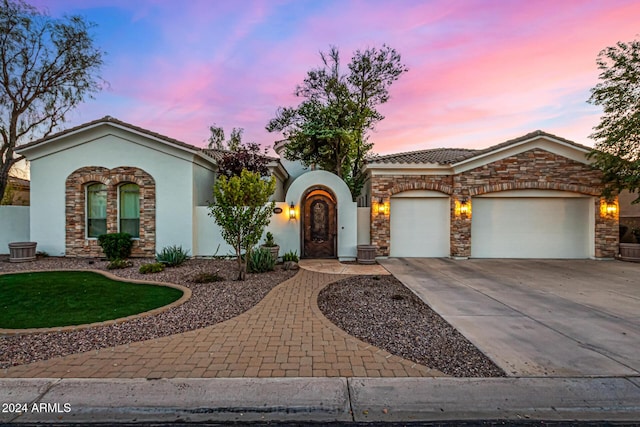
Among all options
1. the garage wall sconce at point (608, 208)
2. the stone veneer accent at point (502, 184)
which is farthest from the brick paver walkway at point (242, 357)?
the garage wall sconce at point (608, 208)

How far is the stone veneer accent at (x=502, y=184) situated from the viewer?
11836 millimetres

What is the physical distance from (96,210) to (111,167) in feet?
6.01

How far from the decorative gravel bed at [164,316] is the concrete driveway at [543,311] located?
3.90 meters

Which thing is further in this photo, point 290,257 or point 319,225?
point 319,225

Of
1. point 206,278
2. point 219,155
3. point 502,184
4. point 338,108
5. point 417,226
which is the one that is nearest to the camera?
point 206,278

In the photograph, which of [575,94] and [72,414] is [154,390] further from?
[575,94]

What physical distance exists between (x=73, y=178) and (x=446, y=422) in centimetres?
1410

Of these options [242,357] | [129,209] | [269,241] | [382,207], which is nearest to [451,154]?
[382,207]

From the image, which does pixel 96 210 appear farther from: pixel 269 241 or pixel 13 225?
pixel 269 241

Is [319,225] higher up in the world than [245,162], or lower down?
lower down

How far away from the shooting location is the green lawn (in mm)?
5117

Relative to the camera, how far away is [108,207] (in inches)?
455

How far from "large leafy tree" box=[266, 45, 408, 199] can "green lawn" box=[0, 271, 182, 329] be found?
38.8 ft

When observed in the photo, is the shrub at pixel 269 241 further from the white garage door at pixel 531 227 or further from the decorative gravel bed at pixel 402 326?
the white garage door at pixel 531 227
